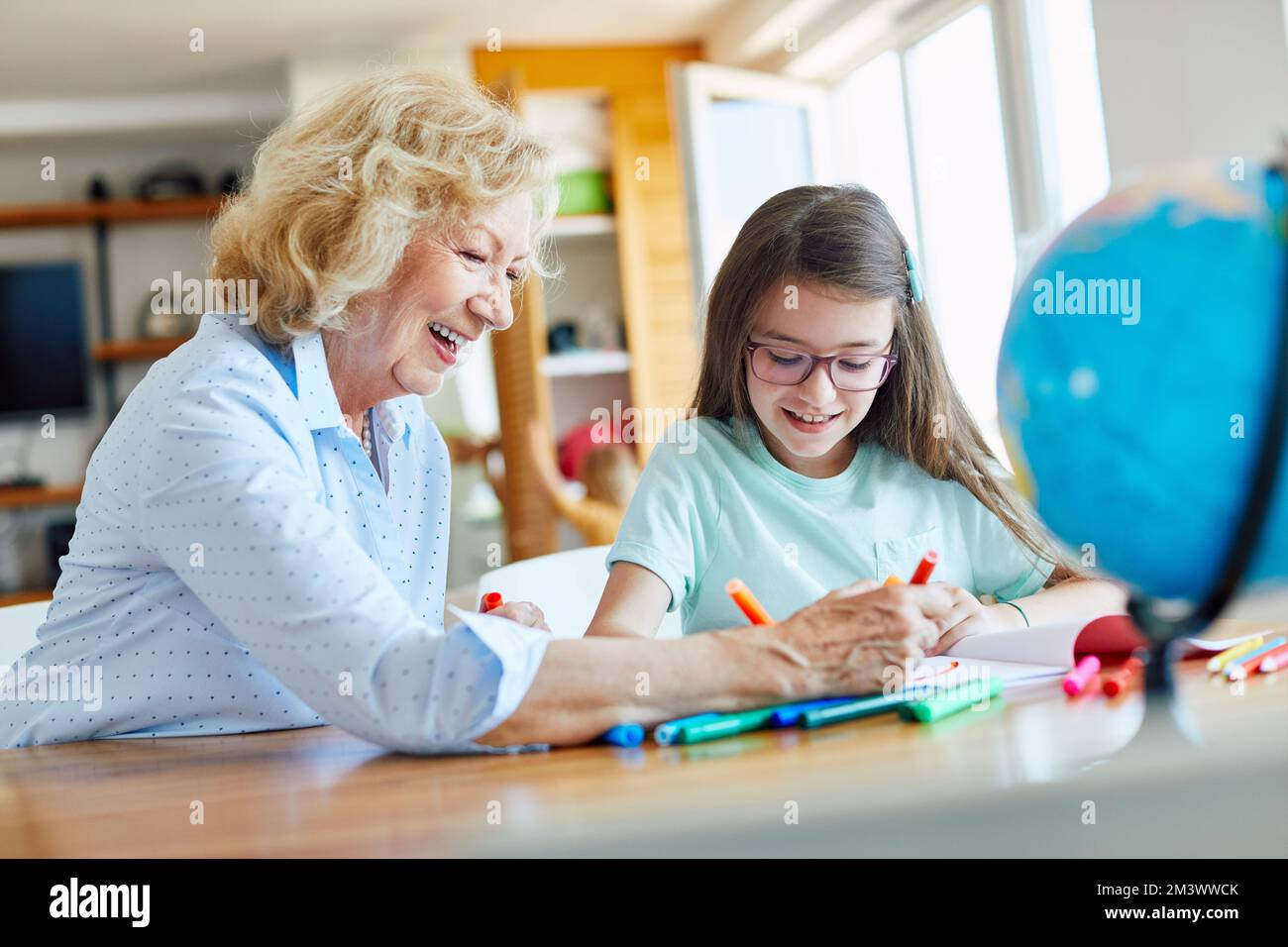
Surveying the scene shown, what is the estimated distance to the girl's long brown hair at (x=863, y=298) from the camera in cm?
144

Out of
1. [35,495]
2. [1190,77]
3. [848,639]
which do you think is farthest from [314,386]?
[35,495]

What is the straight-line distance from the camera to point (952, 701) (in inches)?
36.1

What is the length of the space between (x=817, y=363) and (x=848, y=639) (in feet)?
1.63

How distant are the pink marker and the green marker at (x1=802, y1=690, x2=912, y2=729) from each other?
13cm

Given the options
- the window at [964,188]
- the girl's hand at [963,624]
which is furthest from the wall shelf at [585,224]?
the girl's hand at [963,624]

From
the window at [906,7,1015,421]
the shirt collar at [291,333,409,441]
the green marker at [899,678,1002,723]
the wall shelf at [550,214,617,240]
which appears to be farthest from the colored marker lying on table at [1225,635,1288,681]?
the wall shelf at [550,214,617,240]

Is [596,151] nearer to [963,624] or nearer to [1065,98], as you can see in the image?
[1065,98]

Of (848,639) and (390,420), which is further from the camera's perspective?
(390,420)

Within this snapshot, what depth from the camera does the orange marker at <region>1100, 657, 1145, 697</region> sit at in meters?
0.94

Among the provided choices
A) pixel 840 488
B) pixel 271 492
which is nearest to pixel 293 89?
Answer: pixel 840 488

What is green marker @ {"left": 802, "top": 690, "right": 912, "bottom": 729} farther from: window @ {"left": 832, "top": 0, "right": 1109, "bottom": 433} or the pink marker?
window @ {"left": 832, "top": 0, "right": 1109, "bottom": 433}

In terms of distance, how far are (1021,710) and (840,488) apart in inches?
25.5
